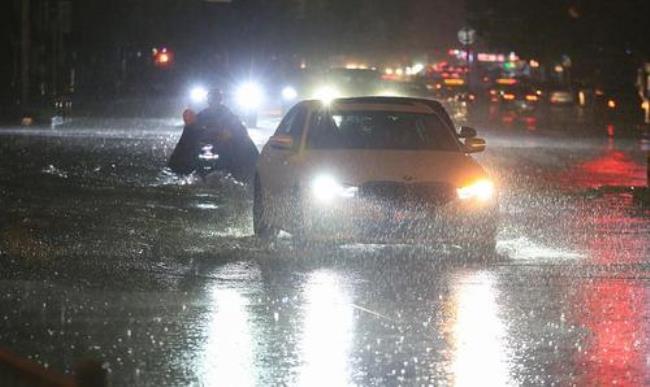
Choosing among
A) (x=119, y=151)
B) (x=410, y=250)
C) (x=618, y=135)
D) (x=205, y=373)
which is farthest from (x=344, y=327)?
(x=618, y=135)

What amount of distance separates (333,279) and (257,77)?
126 feet

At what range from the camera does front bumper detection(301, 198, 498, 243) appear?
1359cm

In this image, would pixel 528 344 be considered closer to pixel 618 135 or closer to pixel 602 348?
pixel 602 348

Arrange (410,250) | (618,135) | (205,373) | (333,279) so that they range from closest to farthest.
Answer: (205,373) → (333,279) → (410,250) → (618,135)

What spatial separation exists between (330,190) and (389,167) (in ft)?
2.12

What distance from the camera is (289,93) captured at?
49.2 meters

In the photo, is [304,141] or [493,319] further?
[304,141]

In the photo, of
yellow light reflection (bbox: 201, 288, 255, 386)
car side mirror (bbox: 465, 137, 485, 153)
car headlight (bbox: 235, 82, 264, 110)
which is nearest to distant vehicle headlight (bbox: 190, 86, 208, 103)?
car headlight (bbox: 235, 82, 264, 110)

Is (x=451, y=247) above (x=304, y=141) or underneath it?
underneath

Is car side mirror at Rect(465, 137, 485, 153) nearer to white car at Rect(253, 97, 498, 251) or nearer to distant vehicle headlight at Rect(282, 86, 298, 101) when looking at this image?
white car at Rect(253, 97, 498, 251)

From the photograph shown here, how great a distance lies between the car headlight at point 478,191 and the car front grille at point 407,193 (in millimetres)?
102

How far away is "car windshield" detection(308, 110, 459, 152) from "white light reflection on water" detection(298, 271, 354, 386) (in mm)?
2794

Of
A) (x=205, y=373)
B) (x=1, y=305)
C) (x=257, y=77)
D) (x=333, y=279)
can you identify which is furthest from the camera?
(x=257, y=77)

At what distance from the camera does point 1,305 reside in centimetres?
1048
